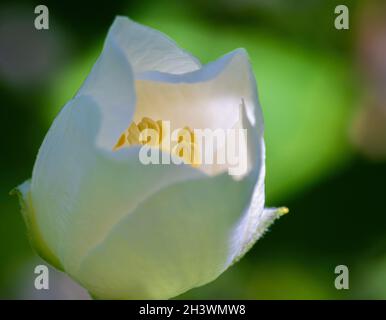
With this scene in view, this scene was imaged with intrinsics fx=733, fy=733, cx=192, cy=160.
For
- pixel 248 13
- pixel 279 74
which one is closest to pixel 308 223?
pixel 279 74

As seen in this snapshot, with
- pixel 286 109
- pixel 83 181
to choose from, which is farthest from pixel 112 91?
pixel 286 109

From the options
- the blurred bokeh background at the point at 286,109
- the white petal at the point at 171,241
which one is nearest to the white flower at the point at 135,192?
the white petal at the point at 171,241

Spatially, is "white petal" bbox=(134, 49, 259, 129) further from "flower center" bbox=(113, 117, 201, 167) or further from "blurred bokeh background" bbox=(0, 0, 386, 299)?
"blurred bokeh background" bbox=(0, 0, 386, 299)

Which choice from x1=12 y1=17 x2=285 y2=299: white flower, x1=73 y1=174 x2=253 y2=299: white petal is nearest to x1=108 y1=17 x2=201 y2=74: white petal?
x1=12 y1=17 x2=285 y2=299: white flower

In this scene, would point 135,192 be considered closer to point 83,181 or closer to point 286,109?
point 83,181

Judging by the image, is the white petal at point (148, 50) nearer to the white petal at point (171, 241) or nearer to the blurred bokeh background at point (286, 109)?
the white petal at point (171, 241)

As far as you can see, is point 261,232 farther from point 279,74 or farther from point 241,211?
point 279,74
